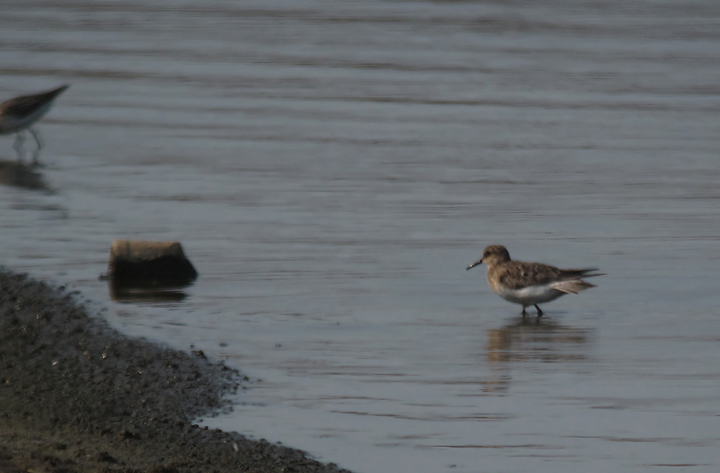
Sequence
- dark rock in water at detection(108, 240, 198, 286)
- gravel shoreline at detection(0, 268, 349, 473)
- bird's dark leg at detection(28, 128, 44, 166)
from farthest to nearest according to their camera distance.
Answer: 1. bird's dark leg at detection(28, 128, 44, 166)
2. dark rock in water at detection(108, 240, 198, 286)
3. gravel shoreline at detection(0, 268, 349, 473)

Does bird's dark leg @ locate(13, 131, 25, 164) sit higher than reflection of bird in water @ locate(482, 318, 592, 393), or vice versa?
bird's dark leg @ locate(13, 131, 25, 164)

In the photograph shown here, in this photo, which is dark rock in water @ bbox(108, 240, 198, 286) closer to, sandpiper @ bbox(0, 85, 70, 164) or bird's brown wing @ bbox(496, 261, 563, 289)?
bird's brown wing @ bbox(496, 261, 563, 289)

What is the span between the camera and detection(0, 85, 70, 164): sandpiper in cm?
1684

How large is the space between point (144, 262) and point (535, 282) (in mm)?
2968

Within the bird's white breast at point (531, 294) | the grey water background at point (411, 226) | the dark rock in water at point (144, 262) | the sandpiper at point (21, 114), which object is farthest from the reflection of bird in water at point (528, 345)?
the sandpiper at point (21, 114)

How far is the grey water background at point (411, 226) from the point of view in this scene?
733cm

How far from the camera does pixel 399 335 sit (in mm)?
8977

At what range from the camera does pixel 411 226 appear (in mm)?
12398

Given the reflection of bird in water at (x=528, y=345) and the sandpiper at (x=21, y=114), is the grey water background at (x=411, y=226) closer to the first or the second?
the reflection of bird in water at (x=528, y=345)

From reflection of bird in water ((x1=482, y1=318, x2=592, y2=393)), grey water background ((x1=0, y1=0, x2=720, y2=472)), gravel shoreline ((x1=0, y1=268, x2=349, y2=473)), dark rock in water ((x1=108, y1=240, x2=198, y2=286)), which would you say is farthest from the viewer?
dark rock in water ((x1=108, y1=240, x2=198, y2=286))

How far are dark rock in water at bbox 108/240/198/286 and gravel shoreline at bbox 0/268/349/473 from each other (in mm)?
918

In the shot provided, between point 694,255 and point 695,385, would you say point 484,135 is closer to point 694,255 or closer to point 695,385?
point 694,255

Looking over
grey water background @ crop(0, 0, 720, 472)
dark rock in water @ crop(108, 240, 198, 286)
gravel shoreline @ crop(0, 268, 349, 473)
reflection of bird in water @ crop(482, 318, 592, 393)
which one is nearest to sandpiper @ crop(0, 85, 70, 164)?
grey water background @ crop(0, 0, 720, 472)

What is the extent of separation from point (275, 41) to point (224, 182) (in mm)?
14980
